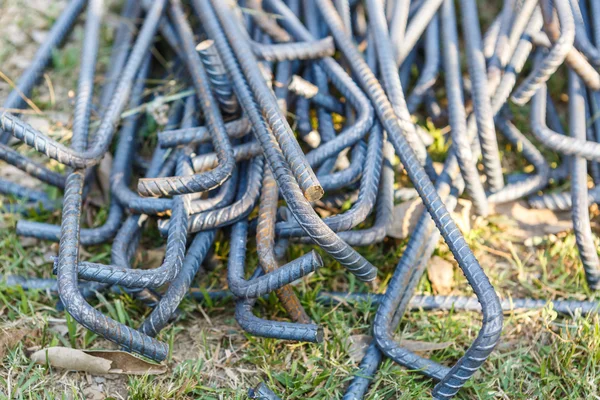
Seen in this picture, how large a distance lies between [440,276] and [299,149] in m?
0.68

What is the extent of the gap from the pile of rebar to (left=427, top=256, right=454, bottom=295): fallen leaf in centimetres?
8

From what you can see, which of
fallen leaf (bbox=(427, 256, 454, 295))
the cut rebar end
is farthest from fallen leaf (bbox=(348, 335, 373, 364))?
the cut rebar end

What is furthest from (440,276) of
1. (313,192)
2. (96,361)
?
(96,361)

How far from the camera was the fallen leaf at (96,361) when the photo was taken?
166 centimetres

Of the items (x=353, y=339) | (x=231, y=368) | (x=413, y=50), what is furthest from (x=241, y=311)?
(x=413, y=50)

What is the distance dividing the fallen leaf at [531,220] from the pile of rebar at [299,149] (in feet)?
0.18

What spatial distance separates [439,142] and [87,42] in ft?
4.36

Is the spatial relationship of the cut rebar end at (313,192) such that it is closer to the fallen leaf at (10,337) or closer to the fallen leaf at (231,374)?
the fallen leaf at (231,374)

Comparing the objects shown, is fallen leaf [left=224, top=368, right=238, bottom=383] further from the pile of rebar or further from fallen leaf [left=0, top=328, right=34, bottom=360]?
fallen leaf [left=0, top=328, right=34, bottom=360]

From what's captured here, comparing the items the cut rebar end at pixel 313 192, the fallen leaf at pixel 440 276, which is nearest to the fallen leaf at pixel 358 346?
the fallen leaf at pixel 440 276

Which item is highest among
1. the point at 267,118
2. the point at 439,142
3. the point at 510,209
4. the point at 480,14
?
the point at 267,118

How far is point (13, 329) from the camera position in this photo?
68.3 inches

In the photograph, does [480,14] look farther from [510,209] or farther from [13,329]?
[13,329]

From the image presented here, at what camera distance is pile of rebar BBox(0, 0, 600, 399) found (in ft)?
5.31
